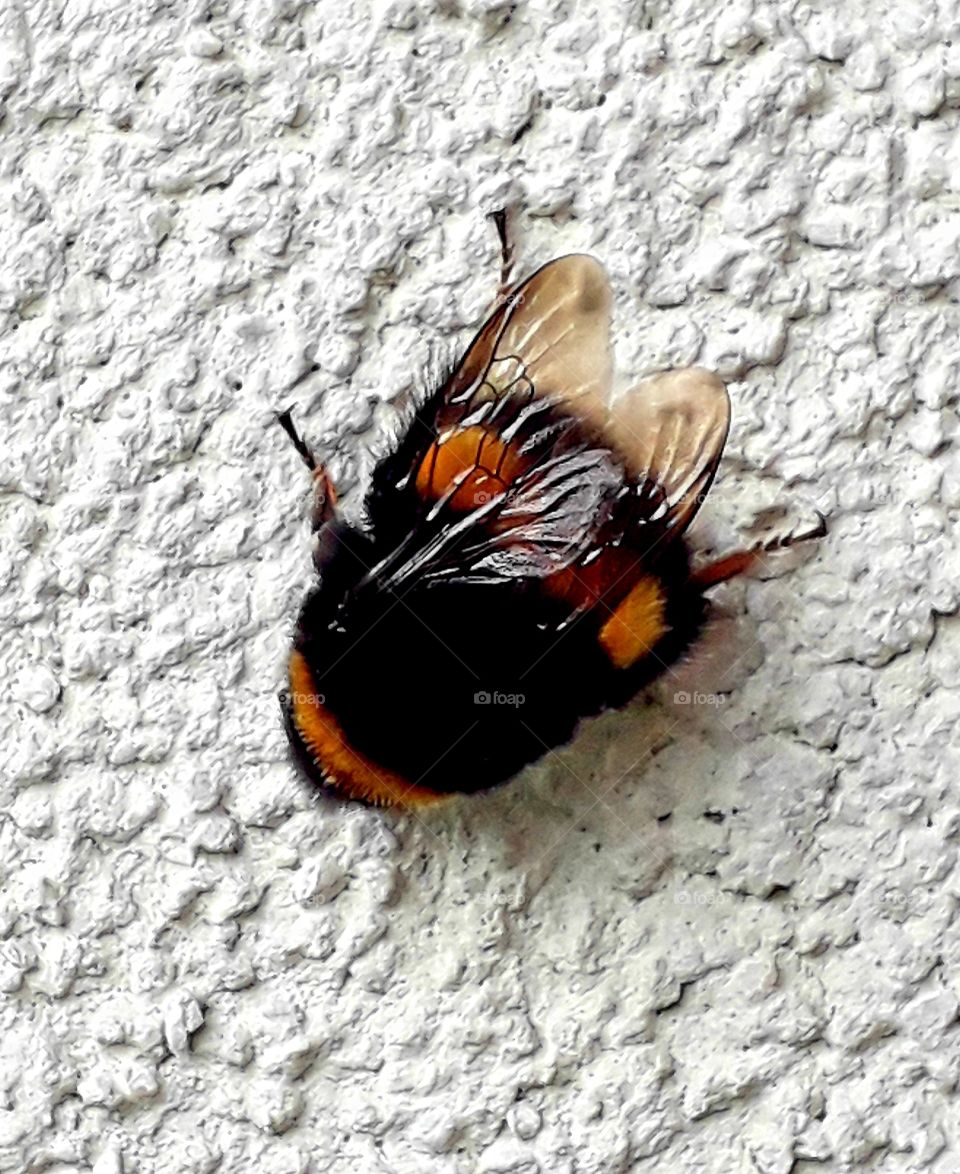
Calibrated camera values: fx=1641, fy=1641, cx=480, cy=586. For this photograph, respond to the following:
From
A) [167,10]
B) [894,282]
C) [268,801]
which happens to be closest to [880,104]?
[894,282]

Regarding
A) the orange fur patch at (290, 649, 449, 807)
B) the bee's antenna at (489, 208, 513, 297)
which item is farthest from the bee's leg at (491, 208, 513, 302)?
the orange fur patch at (290, 649, 449, 807)

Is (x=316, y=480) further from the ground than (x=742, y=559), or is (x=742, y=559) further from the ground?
(x=316, y=480)

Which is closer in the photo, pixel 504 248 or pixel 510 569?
pixel 510 569

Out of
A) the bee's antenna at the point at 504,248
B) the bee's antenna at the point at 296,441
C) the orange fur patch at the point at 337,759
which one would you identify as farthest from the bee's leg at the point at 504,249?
the orange fur patch at the point at 337,759

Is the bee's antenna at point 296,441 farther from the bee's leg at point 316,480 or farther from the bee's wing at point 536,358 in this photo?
the bee's wing at point 536,358

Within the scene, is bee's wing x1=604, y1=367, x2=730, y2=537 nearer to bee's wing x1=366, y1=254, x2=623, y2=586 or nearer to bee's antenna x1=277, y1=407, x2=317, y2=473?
bee's wing x1=366, y1=254, x2=623, y2=586

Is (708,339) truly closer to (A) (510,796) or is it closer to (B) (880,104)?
(B) (880,104)

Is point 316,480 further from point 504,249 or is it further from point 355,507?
point 504,249

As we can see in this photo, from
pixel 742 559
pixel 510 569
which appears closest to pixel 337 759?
pixel 510 569
